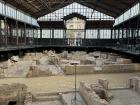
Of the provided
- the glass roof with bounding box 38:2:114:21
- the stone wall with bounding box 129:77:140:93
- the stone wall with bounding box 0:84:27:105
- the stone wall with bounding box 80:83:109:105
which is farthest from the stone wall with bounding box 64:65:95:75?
the glass roof with bounding box 38:2:114:21

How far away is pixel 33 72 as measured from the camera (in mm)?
21438

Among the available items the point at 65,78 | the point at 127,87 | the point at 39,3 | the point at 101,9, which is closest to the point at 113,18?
the point at 101,9

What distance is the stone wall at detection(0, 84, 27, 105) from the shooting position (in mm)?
15133

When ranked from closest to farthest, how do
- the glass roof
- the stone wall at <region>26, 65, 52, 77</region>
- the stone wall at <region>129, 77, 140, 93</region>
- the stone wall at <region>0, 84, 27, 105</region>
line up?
the stone wall at <region>0, 84, 27, 105</region> → the stone wall at <region>129, 77, 140, 93</region> → the stone wall at <region>26, 65, 52, 77</region> → the glass roof

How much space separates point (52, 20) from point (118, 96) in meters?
37.0

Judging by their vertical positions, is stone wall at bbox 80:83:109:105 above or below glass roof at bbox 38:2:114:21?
below

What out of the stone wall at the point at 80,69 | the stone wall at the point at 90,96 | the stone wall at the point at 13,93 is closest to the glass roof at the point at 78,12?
the stone wall at the point at 80,69

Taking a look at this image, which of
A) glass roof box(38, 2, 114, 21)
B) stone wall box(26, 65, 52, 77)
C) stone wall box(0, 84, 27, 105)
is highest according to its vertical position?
glass roof box(38, 2, 114, 21)

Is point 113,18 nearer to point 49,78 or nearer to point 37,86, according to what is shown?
point 49,78

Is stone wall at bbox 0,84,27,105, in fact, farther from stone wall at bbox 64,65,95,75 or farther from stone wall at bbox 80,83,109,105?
stone wall at bbox 64,65,95,75

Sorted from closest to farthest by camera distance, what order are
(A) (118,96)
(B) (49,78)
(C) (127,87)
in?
(A) (118,96) < (C) (127,87) < (B) (49,78)

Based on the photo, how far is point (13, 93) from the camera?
50.4 feet

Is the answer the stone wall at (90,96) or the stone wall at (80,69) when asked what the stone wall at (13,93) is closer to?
the stone wall at (90,96)

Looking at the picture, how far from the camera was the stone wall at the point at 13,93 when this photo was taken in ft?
49.6
